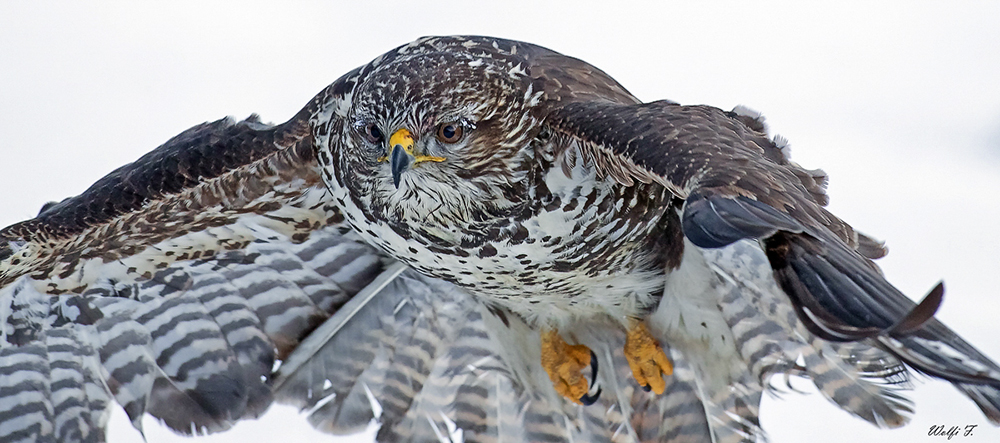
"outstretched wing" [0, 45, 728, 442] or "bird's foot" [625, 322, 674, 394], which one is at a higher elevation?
"outstretched wing" [0, 45, 728, 442]

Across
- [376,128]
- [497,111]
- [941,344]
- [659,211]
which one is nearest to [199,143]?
[376,128]

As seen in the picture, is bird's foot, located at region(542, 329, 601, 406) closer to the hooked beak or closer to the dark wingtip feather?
the hooked beak

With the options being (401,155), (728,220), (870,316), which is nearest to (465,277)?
(401,155)

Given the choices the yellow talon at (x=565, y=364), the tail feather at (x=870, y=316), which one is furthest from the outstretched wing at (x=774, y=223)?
the yellow talon at (x=565, y=364)

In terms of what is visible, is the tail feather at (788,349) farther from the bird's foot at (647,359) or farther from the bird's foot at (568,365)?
the bird's foot at (568,365)

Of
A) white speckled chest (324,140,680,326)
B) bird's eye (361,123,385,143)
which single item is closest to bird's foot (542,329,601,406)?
white speckled chest (324,140,680,326)

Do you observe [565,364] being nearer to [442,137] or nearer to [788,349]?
[788,349]
